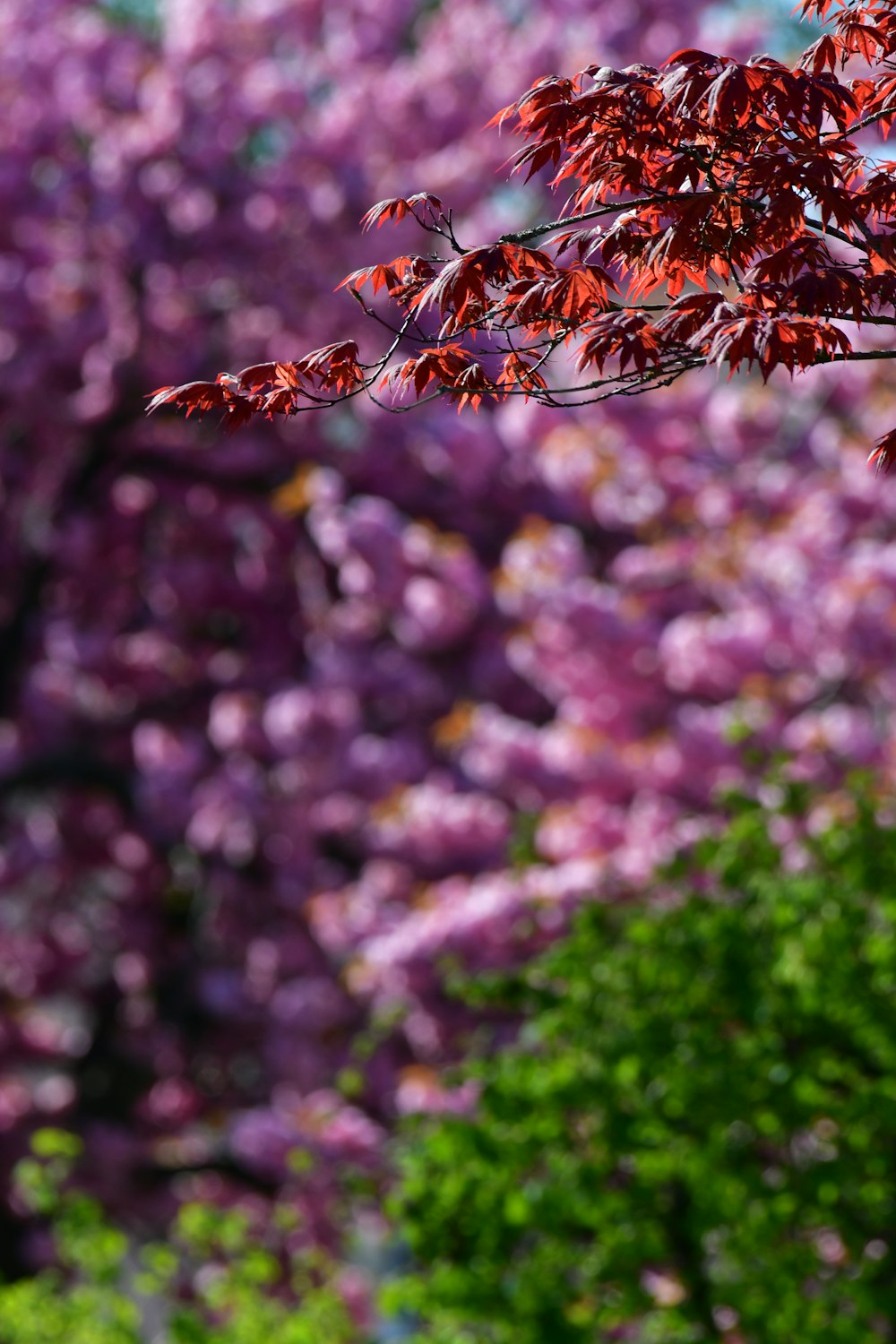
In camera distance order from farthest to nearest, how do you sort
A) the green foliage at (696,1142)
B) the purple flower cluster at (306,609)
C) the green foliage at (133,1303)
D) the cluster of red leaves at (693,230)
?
the purple flower cluster at (306,609) → the green foliage at (133,1303) → the green foliage at (696,1142) → the cluster of red leaves at (693,230)

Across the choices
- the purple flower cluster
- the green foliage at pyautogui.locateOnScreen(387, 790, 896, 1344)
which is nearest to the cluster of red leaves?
the green foliage at pyautogui.locateOnScreen(387, 790, 896, 1344)

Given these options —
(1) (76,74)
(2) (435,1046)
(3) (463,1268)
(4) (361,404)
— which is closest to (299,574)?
(4) (361,404)

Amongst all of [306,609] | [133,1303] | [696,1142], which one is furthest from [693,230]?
[306,609]

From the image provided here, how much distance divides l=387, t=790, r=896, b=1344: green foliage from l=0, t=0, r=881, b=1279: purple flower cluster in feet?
11.2

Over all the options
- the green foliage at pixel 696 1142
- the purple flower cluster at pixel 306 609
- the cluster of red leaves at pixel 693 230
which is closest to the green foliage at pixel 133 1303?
the green foliage at pixel 696 1142

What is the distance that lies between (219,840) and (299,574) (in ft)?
5.70

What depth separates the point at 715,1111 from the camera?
480 centimetres

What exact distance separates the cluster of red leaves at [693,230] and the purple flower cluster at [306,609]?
5.61 meters

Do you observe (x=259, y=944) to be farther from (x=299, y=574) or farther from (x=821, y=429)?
(x=821, y=429)

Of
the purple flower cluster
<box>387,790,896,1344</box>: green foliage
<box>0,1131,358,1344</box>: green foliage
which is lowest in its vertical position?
<box>0,1131,358,1344</box>: green foliage

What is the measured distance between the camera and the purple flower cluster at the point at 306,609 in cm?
914

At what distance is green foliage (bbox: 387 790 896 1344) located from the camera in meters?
4.76

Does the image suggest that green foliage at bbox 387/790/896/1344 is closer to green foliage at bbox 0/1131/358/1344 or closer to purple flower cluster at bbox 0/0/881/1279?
green foliage at bbox 0/1131/358/1344

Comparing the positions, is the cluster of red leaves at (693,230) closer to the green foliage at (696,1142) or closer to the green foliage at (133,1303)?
the green foliage at (696,1142)
